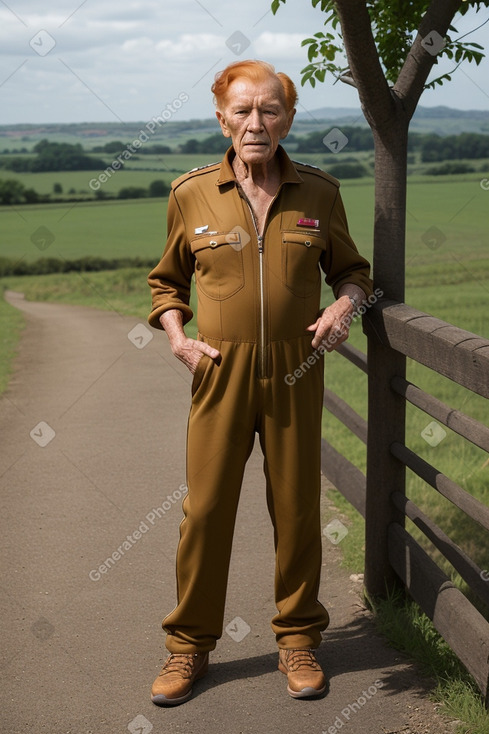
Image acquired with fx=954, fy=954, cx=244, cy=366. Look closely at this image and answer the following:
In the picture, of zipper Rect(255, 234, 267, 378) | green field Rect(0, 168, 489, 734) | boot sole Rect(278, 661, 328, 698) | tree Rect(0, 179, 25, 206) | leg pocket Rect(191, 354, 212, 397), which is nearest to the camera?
zipper Rect(255, 234, 267, 378)

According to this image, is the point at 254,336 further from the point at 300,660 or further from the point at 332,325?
the point at 300,660

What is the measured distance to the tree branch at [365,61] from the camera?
3342 mm

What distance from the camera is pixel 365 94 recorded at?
356cm

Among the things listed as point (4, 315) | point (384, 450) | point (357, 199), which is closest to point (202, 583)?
point (384, 450)

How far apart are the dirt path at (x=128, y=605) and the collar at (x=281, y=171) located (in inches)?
71.0

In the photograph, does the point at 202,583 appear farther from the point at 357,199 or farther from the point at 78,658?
the point at 357,199

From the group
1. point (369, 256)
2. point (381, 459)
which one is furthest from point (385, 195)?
point (369, 256)

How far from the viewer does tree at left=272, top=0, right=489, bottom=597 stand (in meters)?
3.50

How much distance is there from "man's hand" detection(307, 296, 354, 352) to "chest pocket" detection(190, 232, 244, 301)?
300 mm

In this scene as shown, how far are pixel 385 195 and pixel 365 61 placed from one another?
0.53 meters

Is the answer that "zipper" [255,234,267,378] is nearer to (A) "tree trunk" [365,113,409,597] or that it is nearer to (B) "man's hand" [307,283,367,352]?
(B) "man's hand" [307,283,367,352]

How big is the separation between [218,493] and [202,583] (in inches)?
13.8

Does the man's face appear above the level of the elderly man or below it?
above

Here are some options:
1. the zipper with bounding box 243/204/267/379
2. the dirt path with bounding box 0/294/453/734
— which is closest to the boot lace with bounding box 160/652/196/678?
the dirt path with bounding box 0/294/453/734
